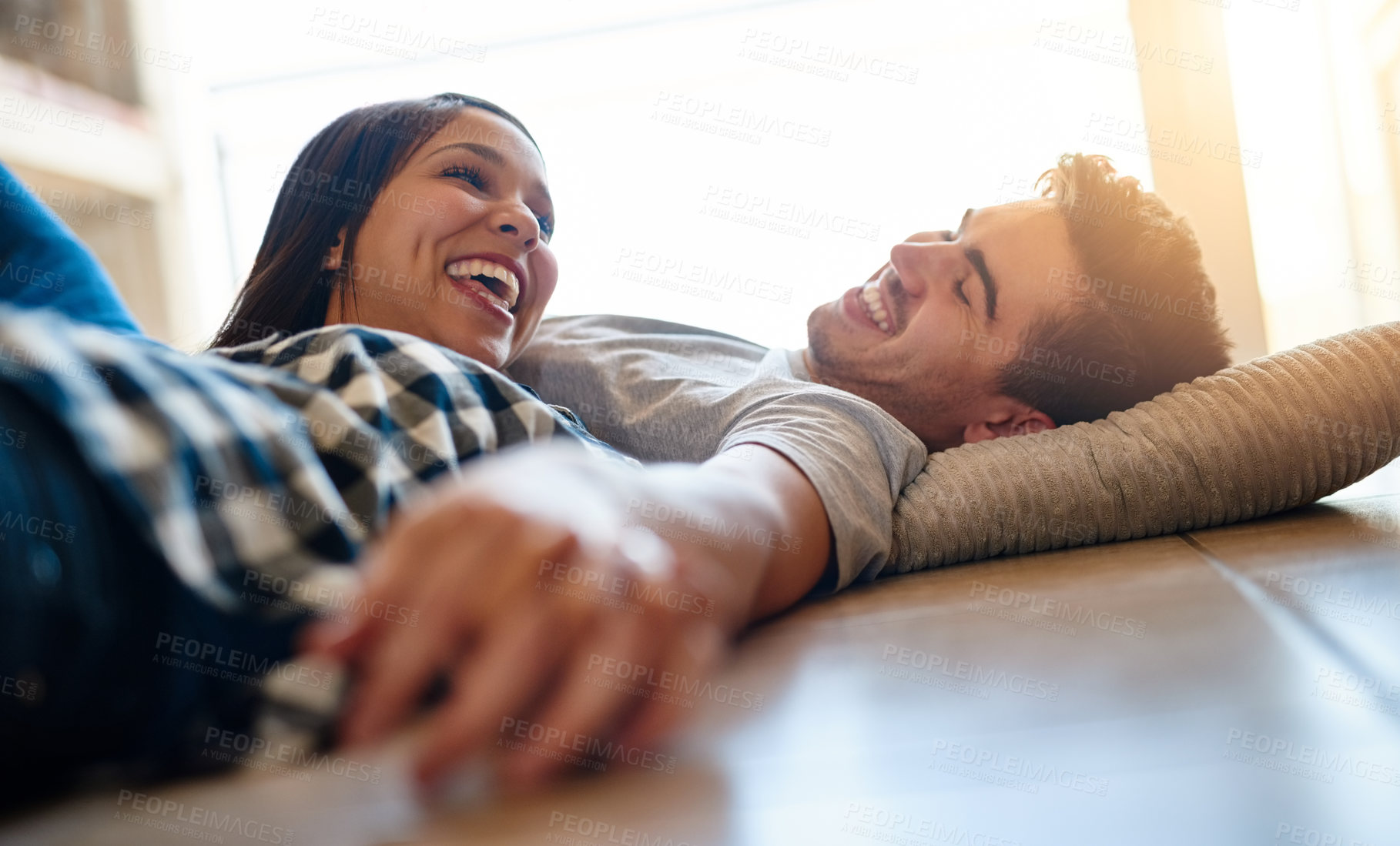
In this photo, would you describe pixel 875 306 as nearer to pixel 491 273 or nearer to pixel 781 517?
pixel 491 273

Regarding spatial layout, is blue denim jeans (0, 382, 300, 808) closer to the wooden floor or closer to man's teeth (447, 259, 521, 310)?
the wooden floor

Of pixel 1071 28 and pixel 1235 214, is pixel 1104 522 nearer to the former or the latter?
pixel 1235 214

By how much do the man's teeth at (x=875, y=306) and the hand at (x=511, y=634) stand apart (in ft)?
3.16

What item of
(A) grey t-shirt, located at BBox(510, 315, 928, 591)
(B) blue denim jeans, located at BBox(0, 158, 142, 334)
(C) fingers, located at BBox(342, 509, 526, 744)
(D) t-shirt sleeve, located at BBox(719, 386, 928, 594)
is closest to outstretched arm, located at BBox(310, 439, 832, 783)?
(C) fingers, located at BBox(342, 509, 526, 744)

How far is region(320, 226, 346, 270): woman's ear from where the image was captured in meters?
1.19

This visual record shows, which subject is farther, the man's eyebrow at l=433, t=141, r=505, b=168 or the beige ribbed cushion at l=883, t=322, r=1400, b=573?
the man's eyebrow at l=433, t=141, r=505, b=168

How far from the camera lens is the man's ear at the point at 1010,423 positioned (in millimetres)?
1177

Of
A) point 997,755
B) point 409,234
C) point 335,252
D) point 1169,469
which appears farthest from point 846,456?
point 335,252

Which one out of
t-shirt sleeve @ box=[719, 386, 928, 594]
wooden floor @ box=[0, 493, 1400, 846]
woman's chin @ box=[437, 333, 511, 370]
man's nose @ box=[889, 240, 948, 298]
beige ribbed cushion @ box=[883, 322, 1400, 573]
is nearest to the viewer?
wooden floor @ box=[0, 493, 1400, 846]

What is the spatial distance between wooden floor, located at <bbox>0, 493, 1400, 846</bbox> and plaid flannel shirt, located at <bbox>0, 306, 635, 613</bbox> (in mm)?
112

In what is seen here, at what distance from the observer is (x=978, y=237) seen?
47.6 inches

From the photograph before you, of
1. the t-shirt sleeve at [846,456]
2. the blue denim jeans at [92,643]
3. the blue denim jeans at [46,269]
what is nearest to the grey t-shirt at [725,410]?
the t-shirt sleeve at [846,456]

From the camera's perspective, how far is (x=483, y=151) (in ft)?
3.95

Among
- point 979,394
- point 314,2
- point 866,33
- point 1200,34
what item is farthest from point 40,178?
point 1200,34
